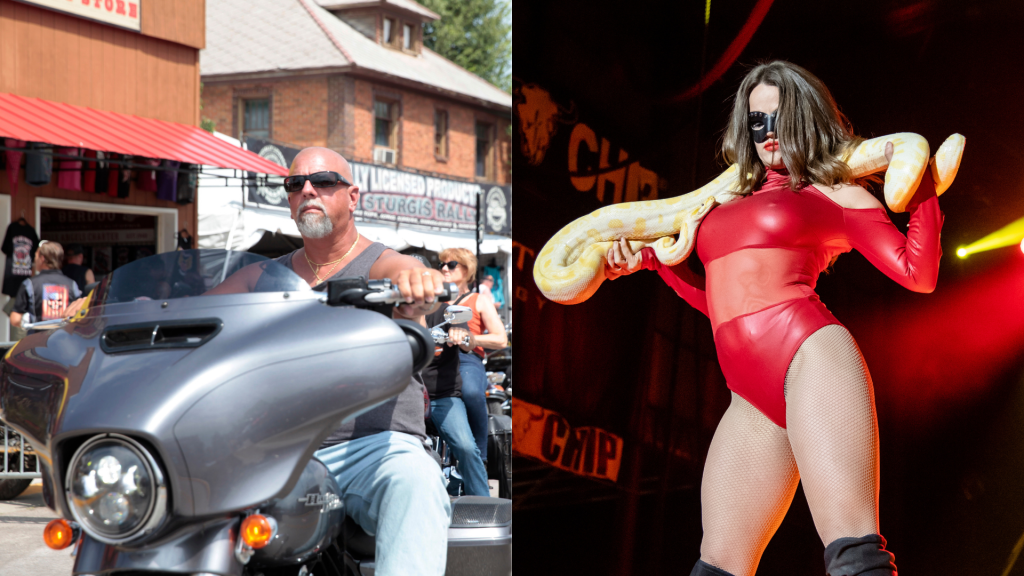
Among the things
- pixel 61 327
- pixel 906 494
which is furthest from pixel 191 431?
pixel 906 494

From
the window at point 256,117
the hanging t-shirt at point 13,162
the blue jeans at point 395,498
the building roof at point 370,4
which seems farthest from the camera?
the building roof at point 370,4

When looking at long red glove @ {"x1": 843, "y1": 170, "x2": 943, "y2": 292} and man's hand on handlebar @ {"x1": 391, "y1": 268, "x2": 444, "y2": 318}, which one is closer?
man's hand on handlebar @ {"x1": 391, "y1": 268, "x2": 444, "y2": 318}

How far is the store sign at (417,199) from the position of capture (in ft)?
65.5

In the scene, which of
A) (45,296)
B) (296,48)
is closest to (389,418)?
(45,296)

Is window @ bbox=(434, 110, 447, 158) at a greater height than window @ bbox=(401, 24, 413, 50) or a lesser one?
lesser

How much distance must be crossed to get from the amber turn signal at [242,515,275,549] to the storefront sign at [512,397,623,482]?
5.01ft

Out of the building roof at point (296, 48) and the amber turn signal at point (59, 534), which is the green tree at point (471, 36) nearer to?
the building roof at point (296, 48)

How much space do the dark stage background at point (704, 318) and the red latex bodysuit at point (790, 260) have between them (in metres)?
0.05

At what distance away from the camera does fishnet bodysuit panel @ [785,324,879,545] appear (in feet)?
9.05

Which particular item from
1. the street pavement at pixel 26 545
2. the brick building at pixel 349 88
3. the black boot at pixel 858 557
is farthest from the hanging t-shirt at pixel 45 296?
the brick building at pixel 349 88

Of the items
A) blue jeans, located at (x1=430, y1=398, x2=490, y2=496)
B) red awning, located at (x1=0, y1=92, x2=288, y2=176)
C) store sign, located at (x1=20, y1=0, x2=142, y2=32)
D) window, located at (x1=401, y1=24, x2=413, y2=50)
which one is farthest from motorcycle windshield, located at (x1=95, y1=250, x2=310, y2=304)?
window, located at (x1=401, y1=24, x2=413, y2=50)

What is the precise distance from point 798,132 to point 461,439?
12.1ft

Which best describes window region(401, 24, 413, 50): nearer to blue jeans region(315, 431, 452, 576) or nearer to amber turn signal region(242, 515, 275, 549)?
blue jeans region(315, 431, 452, 576)

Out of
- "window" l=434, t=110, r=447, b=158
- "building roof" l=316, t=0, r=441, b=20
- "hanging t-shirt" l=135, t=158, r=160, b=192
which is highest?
"building roof" l=316, t=0, r=441, b=20
